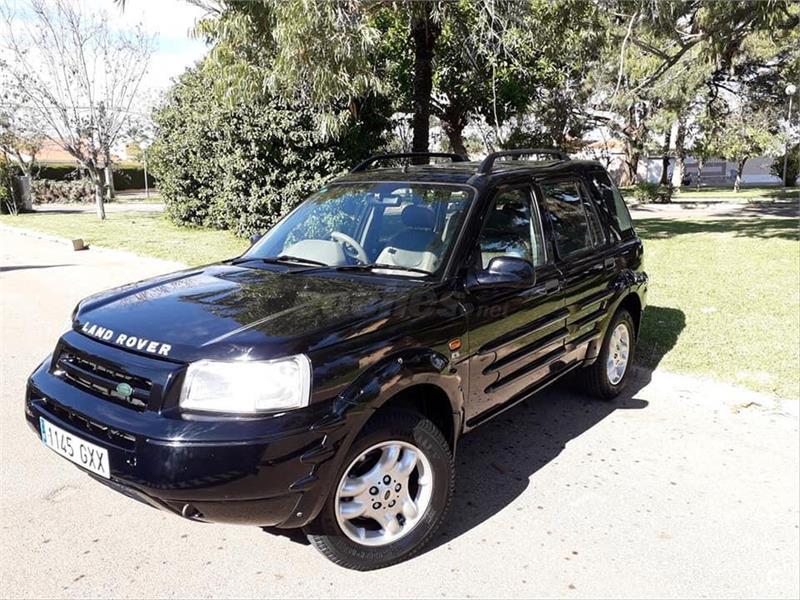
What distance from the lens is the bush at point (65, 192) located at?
32938mm

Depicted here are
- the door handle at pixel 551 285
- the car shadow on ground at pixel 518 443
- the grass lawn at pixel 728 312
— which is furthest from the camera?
the grass lawn at pixel 728 312

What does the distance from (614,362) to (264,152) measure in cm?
937

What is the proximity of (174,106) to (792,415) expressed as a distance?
1669 centimetres

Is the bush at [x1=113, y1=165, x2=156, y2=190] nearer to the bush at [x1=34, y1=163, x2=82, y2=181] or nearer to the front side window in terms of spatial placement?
the bush at [x1=34, y1=163, x2=82, y2=181]

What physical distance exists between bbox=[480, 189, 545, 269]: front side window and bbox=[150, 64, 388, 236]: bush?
292 inches

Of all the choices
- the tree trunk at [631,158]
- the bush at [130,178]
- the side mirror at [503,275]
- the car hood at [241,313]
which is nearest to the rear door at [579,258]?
the side mirror at [503,275]

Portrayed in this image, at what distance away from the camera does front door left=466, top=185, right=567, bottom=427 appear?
3293 mm

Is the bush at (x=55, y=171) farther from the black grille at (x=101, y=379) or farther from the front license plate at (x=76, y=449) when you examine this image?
the front license plate at (x=76, y=449)

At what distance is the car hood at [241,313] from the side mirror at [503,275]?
36 centimetres

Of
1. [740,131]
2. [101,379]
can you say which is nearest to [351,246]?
[101,379]

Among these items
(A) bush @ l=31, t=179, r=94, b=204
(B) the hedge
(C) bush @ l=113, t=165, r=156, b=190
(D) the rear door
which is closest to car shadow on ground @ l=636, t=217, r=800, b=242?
(D) the rear door

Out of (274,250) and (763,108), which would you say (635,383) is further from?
(763,108)

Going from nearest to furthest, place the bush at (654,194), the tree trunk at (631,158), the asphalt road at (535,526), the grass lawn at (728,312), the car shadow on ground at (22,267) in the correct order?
1. the asphalt road at (535,526)
2. the grass lawn at (728,312)
3. the car shadow on ground at (22,267)
4. the bush at (654,194)
5. the tree trunk at (631,158)

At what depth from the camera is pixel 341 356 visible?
2.54 metres
